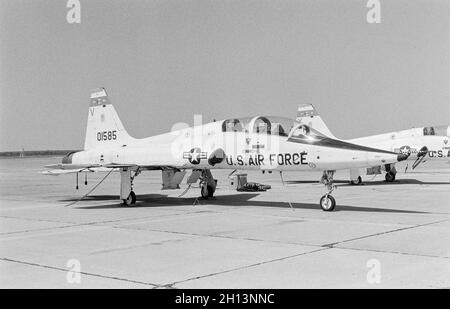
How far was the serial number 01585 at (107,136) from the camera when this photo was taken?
17656 mm

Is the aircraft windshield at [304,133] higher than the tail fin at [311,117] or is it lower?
lower

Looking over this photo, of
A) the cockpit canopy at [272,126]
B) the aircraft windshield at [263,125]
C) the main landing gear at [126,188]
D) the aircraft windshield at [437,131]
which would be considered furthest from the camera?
the aircraft windshield at [437,131]

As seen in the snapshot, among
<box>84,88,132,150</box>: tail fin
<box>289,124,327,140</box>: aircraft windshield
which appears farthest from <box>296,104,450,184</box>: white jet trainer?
<box>84,88,132,150</box>: tail fin

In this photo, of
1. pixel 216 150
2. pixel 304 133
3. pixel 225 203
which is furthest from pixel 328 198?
pixel 225 203

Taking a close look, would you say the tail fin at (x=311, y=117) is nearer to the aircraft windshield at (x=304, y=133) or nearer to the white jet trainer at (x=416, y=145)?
the white jet trainer at (x=416, y=145)

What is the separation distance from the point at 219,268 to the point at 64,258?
240 cm

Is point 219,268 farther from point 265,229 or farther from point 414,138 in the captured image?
point 414,138

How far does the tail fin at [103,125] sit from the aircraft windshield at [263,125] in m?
5.07

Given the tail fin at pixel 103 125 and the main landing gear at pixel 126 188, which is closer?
the main landing gear at pixel 126 188

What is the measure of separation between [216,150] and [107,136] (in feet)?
→ 18.3

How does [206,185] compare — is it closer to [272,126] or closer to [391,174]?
[272,126]

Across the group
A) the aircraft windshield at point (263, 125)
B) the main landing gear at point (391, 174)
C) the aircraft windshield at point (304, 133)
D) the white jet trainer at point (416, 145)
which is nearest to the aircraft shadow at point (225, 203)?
the aircraft windshield at point (304, 133)

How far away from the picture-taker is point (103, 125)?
17.9 metres

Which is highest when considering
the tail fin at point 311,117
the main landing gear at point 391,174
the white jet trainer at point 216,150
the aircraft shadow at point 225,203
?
the tail fin at point 311,117
